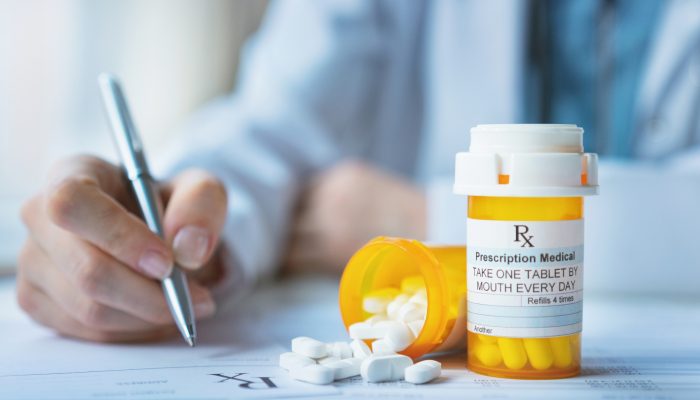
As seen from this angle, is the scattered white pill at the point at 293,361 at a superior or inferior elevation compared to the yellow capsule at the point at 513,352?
inferior

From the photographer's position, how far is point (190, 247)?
0.52 meters

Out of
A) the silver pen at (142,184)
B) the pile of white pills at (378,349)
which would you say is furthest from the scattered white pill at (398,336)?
the silver pen at (142,184)

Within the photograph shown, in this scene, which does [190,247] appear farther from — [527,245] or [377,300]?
[527,245]

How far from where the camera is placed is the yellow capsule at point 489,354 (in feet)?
1.42

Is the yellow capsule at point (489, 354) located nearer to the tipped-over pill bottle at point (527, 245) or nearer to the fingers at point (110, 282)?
the tipped-over pill bottle at point (527, 245)

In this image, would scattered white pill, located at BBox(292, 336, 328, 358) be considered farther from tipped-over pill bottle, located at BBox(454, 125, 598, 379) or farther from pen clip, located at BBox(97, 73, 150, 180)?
pen clip, located at BBox(97, 73, 150, 180)

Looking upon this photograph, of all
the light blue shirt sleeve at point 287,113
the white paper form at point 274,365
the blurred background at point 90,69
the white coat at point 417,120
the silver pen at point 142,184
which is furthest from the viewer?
the blurred background at point 90,69

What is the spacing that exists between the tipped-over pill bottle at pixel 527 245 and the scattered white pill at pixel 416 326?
0.13 feet

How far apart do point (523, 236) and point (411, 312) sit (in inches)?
3.8

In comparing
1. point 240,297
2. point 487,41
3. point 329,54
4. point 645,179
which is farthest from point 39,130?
point 645,179

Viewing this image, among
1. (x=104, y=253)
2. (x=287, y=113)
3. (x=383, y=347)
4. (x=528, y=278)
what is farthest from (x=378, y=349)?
(x=287, y=113)

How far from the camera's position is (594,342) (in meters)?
0.54

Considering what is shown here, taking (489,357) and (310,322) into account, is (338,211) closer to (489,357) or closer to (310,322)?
(310,322)

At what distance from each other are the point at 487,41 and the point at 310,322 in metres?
0.58
